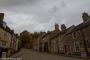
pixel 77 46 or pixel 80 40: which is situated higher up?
pixel 80 40

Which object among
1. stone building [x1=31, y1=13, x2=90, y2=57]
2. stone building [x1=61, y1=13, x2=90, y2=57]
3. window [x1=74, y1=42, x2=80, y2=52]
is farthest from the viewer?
window [x1=74, y1=42, x2=80, y2=52]

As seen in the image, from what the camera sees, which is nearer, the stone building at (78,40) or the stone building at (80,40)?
the stone building at (80,40)

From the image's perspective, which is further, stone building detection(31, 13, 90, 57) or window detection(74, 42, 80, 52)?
→ window detection(74, 42, 80, 52)

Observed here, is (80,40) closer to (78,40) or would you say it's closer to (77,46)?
(78,40)

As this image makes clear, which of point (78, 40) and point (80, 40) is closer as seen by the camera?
point (80, 40)

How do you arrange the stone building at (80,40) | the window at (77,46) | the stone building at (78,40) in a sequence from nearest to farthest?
1. the stone building at (80,40)
2. the stone building at (78,40)
3. the window at (77,46)

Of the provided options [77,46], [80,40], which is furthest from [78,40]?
[77,46]

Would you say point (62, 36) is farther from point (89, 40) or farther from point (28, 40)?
Result: point (28, 40)

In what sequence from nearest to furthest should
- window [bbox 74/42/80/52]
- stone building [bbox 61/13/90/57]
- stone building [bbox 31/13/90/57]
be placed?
stone building [bbox 61/13/90/57]
stone building [bbox 31/13/90/57]
window [bbox 74/42/80/52]

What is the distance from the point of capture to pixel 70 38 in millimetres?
35625

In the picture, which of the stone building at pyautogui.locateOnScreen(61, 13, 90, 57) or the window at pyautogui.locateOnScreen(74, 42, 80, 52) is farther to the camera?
the window at pyautogui.locateOnScreen(74, 42, 80, 52)

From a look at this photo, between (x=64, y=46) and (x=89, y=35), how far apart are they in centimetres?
1172

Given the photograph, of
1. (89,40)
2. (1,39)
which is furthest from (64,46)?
(1,39)

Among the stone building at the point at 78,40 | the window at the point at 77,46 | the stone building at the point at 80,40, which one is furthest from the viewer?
the window at the point at 77,46
